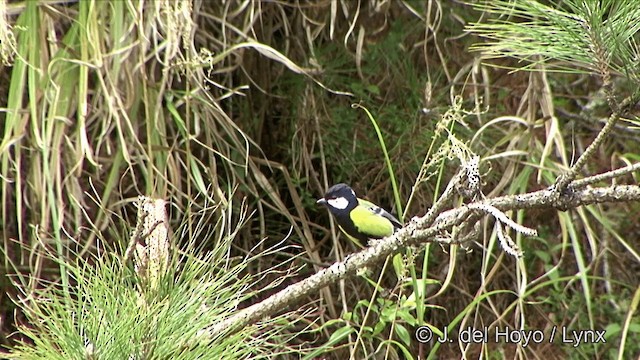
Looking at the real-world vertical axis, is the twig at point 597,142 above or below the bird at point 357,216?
above

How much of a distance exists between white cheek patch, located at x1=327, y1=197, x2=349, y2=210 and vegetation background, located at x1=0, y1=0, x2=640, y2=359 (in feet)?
0.35

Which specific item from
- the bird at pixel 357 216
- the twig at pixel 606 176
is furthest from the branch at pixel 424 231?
the bird at pixel 357 216

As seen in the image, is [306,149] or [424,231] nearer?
[424,231]

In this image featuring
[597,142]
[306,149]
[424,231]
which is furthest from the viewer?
[306,149]

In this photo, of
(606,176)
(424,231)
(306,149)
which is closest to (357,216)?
(306,149)

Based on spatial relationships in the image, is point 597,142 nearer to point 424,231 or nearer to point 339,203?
point 424,231

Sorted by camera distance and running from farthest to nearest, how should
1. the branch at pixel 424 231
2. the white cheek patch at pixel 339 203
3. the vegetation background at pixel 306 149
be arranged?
the white cheek patch at pixel 339 203, the vegetation background at pixel 306 149, the branch at pixel 424 231

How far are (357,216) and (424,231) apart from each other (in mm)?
698

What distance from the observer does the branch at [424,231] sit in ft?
4.12

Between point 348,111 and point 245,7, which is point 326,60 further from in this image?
point 245,7

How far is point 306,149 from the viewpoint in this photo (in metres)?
2.36

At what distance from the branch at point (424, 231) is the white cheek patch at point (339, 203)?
61 cm

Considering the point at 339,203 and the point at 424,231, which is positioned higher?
the point at 424,231

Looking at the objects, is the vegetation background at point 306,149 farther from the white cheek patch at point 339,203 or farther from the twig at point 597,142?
the twig at point 597,142
